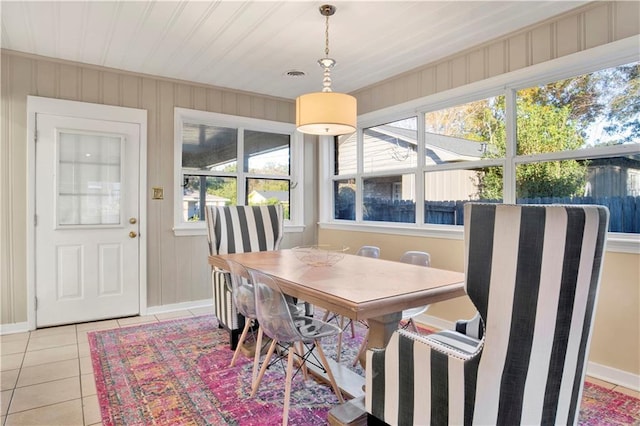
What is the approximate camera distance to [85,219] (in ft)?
12.4

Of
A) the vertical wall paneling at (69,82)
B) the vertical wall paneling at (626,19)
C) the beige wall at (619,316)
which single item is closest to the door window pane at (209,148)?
the vertical wall paneling at (69,82)

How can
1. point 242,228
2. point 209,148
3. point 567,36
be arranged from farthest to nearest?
point 209,148
point 242,228
point 567,36

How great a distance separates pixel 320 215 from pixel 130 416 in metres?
3.45

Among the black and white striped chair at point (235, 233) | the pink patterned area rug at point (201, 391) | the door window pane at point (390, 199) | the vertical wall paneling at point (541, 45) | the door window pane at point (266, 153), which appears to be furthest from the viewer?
the door window pane at point (266, 153)

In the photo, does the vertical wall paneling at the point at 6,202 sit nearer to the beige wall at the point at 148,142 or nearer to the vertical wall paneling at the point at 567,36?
the beige wall at the point at 148,142

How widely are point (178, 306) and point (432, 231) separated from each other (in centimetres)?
282

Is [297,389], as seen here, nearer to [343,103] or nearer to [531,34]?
[343,103]

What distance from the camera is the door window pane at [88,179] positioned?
368 centimetres

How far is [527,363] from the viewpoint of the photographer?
45.3 inches

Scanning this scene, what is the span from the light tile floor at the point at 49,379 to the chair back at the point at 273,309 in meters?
1.04

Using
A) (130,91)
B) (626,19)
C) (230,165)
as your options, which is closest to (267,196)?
(230,165)

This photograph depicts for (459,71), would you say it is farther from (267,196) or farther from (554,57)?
(267,196)

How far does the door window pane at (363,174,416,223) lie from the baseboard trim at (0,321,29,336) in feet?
11.7

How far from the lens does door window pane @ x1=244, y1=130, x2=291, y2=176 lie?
4766 mm
